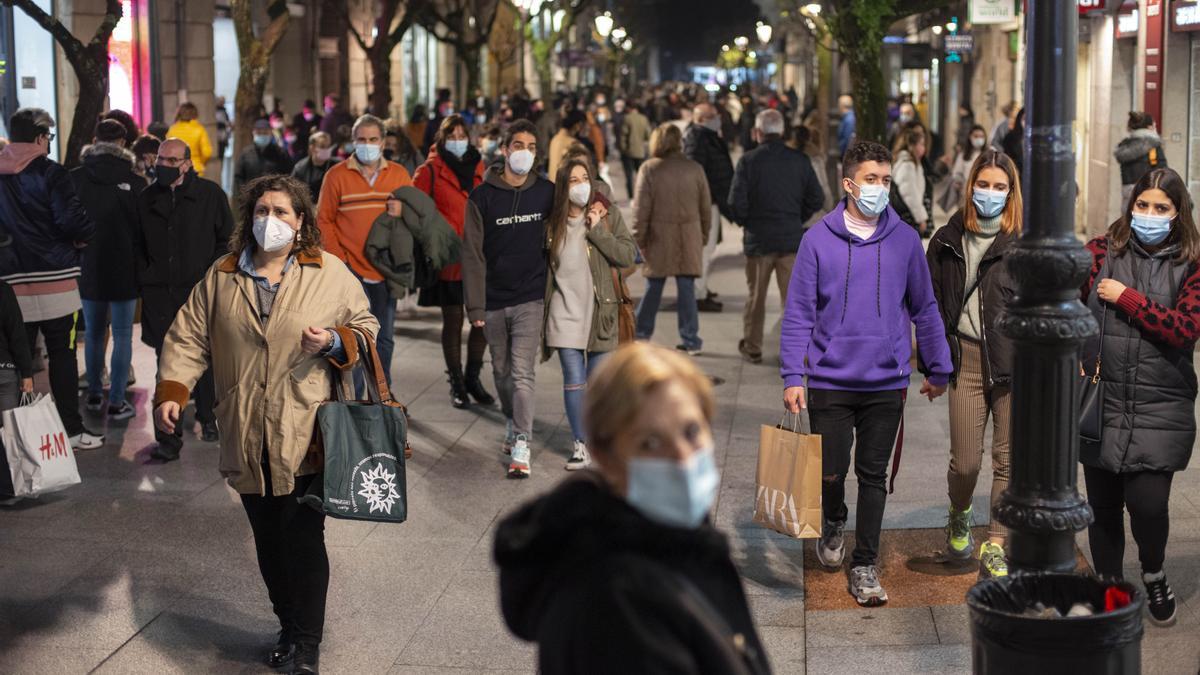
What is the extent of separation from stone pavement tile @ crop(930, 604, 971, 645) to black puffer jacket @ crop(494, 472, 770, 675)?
3471 mm

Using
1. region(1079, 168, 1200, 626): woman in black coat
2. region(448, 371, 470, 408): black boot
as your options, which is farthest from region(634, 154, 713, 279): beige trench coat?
region(1079, 168, 1200, 626): woman in black coat

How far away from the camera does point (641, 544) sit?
2.97 metres

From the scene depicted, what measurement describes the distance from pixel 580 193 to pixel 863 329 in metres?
2.66

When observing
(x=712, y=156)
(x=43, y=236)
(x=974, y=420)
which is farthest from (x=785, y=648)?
(x=712, y=156)

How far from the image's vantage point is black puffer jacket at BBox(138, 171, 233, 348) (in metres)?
9.75

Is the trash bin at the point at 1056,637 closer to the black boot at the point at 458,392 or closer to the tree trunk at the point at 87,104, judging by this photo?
the black boot at the point at 458,392

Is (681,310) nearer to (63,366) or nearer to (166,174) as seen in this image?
(166,174)

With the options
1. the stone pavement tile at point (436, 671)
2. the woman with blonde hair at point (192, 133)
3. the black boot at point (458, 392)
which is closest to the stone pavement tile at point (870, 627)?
the stone pavement tile at point (436, 671)

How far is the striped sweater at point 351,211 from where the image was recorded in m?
10.2

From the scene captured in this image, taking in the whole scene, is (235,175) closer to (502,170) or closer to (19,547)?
→ (502,170)

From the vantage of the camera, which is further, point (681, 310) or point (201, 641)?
point (681, 310)

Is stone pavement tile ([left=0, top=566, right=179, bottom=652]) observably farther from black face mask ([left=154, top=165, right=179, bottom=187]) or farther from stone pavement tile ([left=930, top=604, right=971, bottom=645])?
stone pavement tile ([left=930, top=604, right=971, bottom=645])

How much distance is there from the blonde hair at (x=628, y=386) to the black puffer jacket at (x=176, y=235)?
23.3 feet

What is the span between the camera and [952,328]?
23.3 feet
